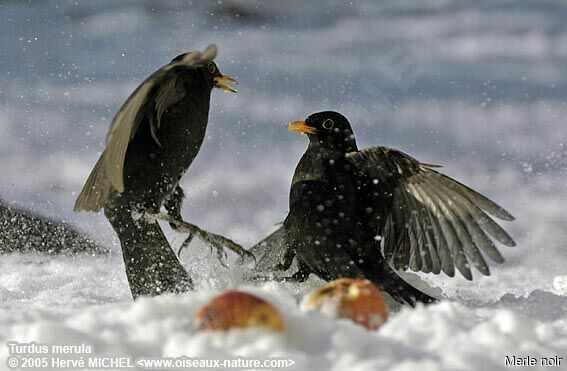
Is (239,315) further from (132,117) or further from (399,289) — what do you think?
(399,289)

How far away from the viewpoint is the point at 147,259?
12.0 feet

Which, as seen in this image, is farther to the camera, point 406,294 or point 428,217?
point 428,217

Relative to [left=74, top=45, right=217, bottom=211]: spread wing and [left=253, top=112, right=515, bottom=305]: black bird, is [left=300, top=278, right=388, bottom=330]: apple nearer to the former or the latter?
[left=74, top=45, right=217, bottom=211]: spread wing

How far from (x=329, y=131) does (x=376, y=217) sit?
490mm

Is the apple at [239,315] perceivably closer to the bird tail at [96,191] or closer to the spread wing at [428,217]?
the bird tail at [96,191]

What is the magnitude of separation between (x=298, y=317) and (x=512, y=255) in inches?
193

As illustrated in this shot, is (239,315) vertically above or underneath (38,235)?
underneath

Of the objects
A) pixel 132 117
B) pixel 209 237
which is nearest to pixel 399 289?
pixel 209 237

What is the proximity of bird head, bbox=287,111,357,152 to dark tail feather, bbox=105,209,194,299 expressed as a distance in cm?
94

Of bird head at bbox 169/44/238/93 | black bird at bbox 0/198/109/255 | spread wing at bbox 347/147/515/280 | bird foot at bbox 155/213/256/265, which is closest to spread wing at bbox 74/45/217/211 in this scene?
bird head at bbox 169/44/238/93

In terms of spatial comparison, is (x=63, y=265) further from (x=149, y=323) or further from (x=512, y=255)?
(x=512, y=255)

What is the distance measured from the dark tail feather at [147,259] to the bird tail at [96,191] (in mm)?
73

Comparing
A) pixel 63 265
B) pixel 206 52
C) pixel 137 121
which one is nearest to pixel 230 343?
pixel 206 52

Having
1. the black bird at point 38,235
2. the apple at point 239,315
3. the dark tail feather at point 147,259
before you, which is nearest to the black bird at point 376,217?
the dark tail feather at point 147,259
